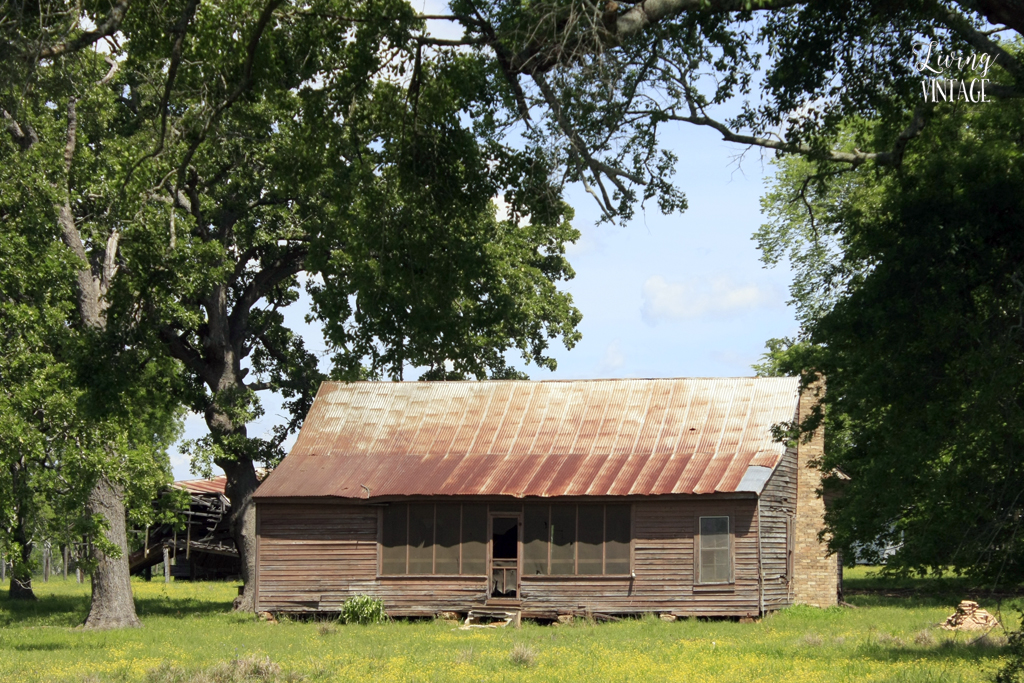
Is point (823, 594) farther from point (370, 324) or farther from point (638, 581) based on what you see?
point (370, 324)

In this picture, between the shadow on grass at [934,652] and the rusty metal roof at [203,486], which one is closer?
the shadow on grass at [934,652]

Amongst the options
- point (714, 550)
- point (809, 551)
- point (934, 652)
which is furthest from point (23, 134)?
point (809, 551)

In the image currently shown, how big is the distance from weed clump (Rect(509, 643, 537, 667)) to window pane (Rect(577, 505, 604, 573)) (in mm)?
8937

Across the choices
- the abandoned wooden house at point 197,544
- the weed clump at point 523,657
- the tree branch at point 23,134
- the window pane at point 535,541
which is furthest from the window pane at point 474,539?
the abandoned wooden house at point 197,544

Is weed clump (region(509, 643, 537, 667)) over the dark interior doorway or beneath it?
beneath

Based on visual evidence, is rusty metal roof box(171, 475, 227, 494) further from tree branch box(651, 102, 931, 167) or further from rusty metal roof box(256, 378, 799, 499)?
tree branch box(651, 102, 931, 167)

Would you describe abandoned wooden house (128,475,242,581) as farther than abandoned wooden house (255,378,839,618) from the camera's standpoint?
Yes

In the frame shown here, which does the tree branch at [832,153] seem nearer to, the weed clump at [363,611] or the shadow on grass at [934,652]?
the shadow on grass at [934,652]

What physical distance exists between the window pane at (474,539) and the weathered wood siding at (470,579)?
34 centimetres

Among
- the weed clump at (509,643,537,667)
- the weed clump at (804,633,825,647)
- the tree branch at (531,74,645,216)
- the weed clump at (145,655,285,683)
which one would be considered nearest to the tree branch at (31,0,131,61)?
the tree branch at (531,74,645,216)

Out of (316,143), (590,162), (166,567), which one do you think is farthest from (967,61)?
(166,567)

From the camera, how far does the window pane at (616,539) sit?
27.0m

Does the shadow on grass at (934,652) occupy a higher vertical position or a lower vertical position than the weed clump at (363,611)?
higher

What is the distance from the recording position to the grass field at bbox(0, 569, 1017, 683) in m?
16.2
